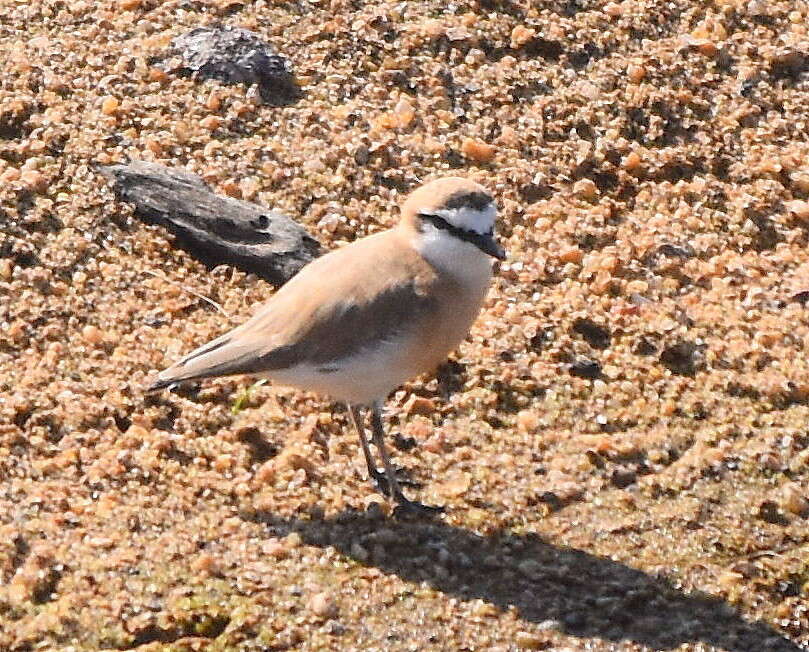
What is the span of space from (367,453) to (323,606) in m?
0.94

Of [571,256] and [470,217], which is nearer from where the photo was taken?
[470,217]

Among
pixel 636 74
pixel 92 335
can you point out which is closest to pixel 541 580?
pixel 92 335

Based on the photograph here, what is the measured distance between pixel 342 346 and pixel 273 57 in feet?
9.67

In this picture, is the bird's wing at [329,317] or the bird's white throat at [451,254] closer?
the bird's wing at [329,317]

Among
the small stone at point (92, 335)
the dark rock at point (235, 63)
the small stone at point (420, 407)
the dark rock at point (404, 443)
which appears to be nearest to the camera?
the dark rock at point (404, 443)

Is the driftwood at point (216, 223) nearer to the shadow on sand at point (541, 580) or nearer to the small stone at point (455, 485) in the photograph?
the small stone at point (455, 485)

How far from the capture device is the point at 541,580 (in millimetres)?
5797

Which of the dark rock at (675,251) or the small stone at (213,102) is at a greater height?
the small stone at (213,102)

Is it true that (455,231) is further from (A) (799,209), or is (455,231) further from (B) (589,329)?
(A) (799,209)

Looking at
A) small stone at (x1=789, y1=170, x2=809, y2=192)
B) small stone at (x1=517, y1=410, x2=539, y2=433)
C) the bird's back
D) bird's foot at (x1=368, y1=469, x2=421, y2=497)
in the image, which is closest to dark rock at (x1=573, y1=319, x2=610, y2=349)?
small stone at (x1=517, y1=410, x2=539, y2=433)

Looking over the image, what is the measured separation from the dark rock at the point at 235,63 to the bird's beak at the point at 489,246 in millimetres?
2461

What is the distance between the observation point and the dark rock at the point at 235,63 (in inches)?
329

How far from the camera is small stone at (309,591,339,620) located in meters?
5.52

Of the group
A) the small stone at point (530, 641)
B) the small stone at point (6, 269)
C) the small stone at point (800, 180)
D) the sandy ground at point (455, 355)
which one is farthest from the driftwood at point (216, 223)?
the small stone at point (800, 180)
